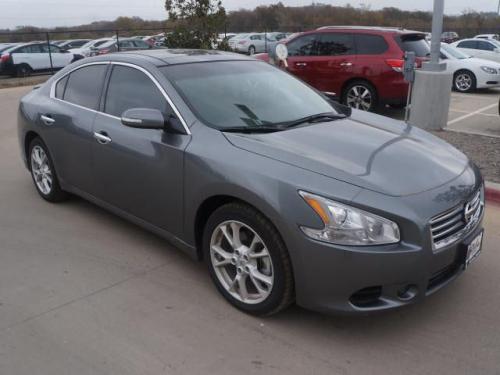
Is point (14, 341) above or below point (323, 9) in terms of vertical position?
below

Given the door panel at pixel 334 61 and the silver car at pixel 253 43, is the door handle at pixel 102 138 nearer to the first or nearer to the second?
the door panel at pixel 334 61

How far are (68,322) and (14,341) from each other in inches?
12.8

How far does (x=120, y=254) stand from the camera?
4.28 meters

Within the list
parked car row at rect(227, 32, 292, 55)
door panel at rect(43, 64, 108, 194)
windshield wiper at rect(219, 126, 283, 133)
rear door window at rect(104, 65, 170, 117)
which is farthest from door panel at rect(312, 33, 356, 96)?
parked car row at rect(227, 32, 292, 55)

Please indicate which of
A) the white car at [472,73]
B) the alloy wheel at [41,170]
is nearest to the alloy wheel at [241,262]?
the alloy wheel at [41,170]

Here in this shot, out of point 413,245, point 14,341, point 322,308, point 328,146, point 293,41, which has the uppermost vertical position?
point 293,41

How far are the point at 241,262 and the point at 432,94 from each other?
608 centimetres

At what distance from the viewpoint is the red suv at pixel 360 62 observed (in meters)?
9.87

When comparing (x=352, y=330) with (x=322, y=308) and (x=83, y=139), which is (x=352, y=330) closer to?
(x=322, y=308)

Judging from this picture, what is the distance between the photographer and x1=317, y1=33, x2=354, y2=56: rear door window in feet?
34.4

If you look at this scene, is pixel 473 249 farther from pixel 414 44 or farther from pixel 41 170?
pixel 414 44

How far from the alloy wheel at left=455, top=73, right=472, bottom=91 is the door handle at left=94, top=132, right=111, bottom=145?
12.3 metres

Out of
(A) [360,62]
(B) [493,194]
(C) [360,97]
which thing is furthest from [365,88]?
(B) [493,194]

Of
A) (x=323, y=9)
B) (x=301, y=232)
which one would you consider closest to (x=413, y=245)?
(x=301, y=232)
